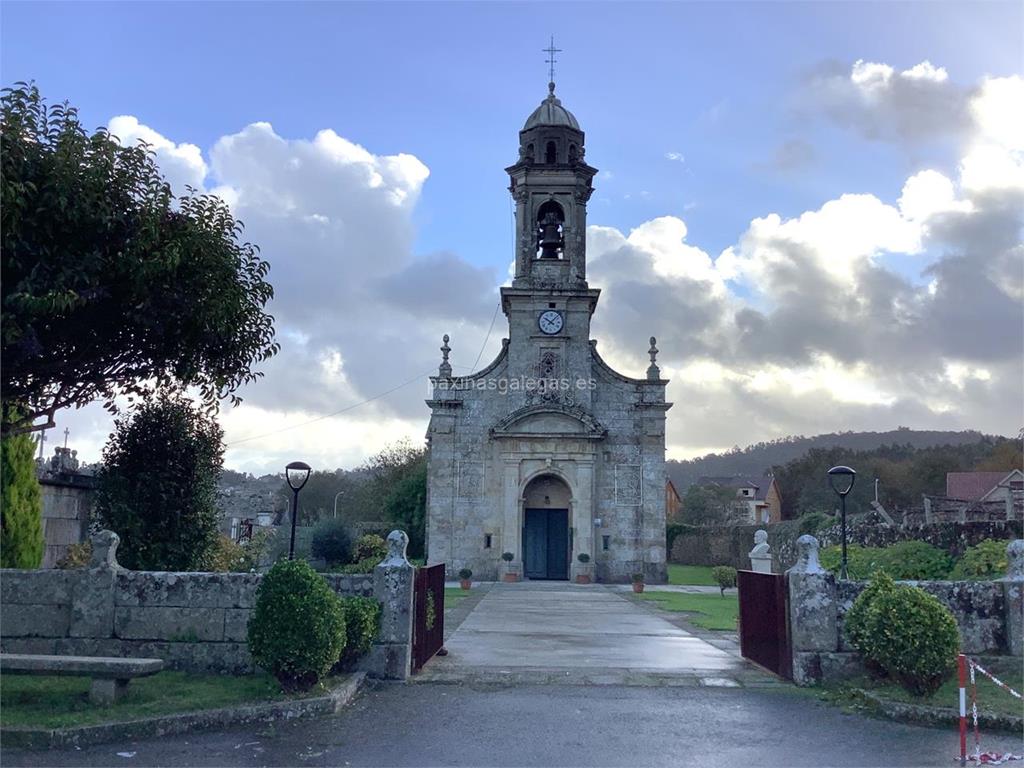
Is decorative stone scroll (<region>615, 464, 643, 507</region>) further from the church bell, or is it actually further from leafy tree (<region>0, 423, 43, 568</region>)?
leafy tree (<region>0, 423, 43, 568</region>)

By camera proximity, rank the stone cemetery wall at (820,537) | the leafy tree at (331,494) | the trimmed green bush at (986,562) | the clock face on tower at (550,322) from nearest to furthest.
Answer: the trimmed green bush at (986,562)
the stone cemetery wall at (820,537)
the clock face on tower at (550,322)
the leafy tree at (331,494)

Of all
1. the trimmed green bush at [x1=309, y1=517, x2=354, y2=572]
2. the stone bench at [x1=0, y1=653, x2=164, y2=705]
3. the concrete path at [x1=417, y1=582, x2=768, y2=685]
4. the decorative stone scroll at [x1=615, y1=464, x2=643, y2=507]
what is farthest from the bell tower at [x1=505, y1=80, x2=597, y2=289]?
the stone bench at [x1=0, y1=653, x2=164, y2=705]

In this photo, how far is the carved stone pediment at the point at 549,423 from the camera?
107 feet

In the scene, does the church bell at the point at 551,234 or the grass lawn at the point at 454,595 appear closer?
the grass lawn at the point at 454,595

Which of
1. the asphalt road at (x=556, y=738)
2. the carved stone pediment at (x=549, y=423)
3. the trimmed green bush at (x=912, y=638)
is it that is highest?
the carved stone pediment at (x=549, y=423)

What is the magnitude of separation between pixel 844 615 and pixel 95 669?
7.87m

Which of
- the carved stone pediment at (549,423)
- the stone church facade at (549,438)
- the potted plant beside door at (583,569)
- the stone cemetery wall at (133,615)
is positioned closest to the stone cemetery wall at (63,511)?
the stone cemetery wall at (133,615)

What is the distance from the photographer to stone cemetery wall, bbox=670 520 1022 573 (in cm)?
1617

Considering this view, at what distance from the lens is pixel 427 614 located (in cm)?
1128

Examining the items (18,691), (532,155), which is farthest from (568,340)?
(18,691)

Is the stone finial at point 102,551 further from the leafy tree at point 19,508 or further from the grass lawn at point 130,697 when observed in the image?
the leafy tree at point 19,508

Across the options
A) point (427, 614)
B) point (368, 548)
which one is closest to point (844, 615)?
point (427, 614)

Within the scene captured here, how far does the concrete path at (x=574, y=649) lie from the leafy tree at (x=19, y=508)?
7.47 m

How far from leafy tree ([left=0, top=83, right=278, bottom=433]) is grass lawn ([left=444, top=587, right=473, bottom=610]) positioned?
1140 cm
